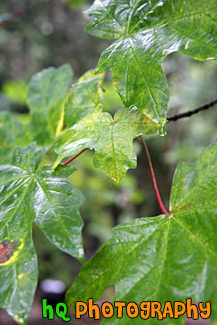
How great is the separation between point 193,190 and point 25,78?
16.6ft

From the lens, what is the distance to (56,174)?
0.66 meters

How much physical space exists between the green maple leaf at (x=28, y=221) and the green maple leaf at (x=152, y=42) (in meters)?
0.23

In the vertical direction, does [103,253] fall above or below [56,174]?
below

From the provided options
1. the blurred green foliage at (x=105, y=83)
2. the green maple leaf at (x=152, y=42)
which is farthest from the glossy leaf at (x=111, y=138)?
the blurred green foliage at (x=105, y=83)

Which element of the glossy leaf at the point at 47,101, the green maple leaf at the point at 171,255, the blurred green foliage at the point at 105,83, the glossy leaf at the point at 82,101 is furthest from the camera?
the blurred green foliage at the point at 105,83

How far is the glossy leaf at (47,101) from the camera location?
103 cm

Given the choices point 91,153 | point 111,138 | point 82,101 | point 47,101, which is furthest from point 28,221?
point 91,153

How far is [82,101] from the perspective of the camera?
822 millimetres

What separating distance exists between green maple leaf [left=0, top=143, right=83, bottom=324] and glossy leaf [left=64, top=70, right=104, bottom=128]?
0.53ft

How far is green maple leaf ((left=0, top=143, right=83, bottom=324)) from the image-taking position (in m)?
0.53

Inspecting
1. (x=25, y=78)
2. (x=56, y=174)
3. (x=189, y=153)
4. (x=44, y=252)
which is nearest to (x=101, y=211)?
(x=44, y=252)

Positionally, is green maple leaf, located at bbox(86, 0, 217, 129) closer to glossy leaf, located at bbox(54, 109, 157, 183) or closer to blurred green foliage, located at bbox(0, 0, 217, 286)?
glossy leaf, located at bbox(54, 109, 157, 183)

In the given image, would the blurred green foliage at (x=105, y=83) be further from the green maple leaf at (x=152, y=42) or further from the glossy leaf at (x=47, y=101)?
the green maple leaf at (x=152, y=42)

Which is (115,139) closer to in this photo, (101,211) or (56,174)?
(56,174)
